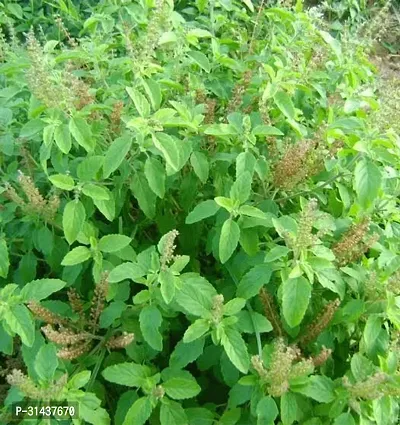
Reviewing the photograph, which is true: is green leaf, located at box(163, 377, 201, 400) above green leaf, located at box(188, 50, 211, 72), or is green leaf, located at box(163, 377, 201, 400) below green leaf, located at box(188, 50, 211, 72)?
below

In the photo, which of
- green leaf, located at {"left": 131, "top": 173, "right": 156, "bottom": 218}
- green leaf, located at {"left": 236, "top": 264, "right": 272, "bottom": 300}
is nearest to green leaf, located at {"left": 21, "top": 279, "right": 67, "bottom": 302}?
green leaf, located at {"left": 131, "top": 173, "right": 156, "bottom": 218}

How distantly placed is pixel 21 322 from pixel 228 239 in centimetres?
57

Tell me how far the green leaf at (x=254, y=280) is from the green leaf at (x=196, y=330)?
15 cm

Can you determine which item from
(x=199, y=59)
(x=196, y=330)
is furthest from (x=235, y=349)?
(x=199, y=59)

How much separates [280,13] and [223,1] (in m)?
0.31

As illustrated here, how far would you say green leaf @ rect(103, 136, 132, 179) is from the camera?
1.57 m

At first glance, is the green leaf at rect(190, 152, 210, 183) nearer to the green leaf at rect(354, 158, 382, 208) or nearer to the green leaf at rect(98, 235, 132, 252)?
the green leaf at rect(98, 235, 132, 252)

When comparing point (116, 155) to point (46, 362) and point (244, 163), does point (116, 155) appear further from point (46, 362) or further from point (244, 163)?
point (46, 362)

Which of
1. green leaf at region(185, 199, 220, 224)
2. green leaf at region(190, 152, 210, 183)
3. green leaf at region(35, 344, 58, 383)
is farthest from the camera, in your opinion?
green leaf at region(190, 152, 210, 183)

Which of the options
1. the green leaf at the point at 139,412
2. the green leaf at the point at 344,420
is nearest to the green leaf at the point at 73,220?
the green leaf at the point at 139,412

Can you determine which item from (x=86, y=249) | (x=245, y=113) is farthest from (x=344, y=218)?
(x=86, y=249)

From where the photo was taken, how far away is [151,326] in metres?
1.52

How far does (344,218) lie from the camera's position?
1890 millimetres

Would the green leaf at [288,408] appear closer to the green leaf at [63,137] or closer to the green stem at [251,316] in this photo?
the green stem at [251,316]
